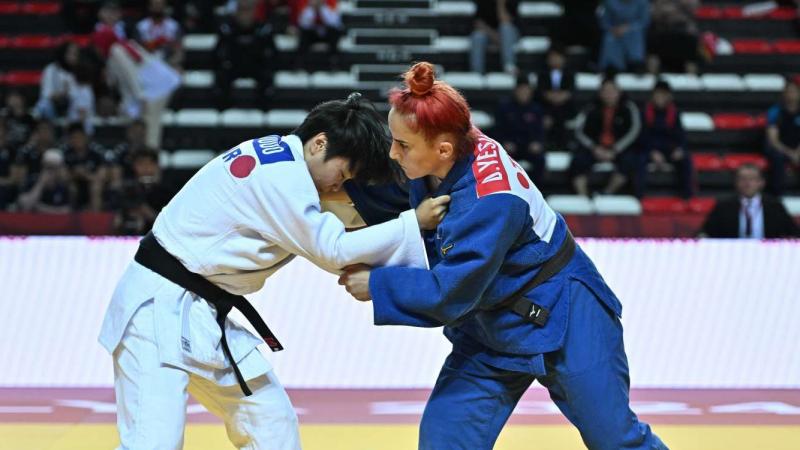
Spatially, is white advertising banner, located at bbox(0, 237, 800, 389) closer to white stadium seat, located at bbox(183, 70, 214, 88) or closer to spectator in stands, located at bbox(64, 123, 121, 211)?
spectator in stands, located at bbox(64, 123, 121, 211)

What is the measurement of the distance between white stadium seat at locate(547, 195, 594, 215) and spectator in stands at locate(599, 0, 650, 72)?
2179 millimetres

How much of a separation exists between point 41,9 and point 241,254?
10453 mm

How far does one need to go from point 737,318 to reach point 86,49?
7.66m

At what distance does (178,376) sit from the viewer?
352 cm

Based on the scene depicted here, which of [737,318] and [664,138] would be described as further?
[664,138]

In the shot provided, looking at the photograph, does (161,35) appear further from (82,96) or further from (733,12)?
(733,12)

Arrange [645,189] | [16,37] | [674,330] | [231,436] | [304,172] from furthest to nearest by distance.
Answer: [16,37] < [645,189] < [674,330] < [231,436] < [304,172]

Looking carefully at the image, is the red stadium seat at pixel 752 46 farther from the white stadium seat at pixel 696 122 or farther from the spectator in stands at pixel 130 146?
the spectator in stands at pixel 130 146

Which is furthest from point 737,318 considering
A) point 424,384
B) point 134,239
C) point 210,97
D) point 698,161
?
point 210,97

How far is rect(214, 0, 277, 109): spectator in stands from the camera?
449 inches

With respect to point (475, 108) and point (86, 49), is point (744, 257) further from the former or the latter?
point (86, 49)

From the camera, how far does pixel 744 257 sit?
6.73 m

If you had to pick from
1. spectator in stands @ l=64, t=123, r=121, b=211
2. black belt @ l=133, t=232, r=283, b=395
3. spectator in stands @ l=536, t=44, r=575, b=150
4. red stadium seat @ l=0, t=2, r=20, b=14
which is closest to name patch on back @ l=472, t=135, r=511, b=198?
black belt @ l=133, t=232, r=283, b=395

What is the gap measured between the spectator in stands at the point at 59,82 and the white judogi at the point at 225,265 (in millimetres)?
8256
